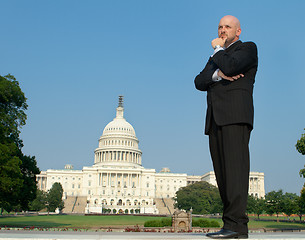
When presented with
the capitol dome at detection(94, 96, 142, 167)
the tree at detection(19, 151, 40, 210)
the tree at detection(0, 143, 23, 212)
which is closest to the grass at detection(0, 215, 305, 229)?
the tree at detection(19, 151, 40, 210)

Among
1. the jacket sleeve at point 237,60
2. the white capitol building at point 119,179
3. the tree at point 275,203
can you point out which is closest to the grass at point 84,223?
the tree at point 275,203

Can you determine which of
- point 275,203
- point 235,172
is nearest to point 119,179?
point 275,203

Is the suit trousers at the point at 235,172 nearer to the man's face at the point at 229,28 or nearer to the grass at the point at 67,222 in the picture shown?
the man's face at the point at 229,28

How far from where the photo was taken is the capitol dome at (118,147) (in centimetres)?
13412

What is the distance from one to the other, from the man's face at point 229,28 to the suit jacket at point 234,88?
280 millimetres

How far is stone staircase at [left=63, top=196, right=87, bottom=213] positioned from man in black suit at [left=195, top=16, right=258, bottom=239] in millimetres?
99799

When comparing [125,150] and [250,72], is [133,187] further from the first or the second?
[250,72]

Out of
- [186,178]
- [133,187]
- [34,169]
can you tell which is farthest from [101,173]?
[34,169]

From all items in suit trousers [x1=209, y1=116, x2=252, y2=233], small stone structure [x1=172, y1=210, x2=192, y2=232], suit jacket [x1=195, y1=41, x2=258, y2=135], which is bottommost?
small stone structure [x1=172, y1=210, x2=192, y2=232]

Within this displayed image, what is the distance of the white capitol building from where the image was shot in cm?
11825

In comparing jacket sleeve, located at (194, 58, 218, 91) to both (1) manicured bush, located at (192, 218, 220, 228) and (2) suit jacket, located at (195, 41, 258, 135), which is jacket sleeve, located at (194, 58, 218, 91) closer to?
(2) suit jacket, located at (195, 41, 258, 135)

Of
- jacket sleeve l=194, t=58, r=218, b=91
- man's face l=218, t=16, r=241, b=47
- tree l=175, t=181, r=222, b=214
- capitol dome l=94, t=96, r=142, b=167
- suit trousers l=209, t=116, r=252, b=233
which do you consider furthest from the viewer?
capitol dome l=94, t=96, r=142, b=167

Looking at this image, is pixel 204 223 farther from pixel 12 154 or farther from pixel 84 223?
A: pixel 12 154

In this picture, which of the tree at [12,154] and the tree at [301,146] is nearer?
the tree at [12,154]
